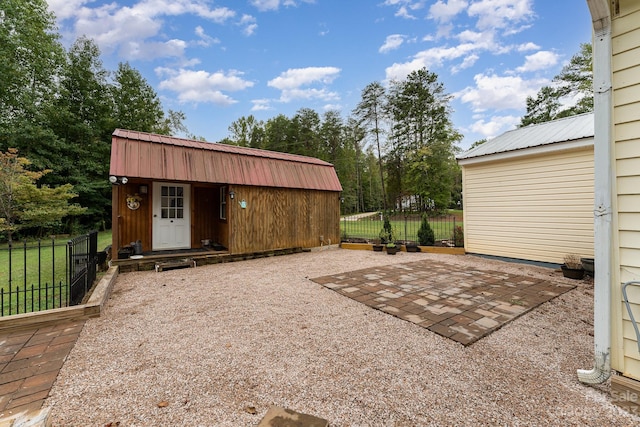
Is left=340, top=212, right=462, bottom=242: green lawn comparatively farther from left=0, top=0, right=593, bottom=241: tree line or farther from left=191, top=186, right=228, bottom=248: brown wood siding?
left=0, top=0, right=593, bottom=241: tree line

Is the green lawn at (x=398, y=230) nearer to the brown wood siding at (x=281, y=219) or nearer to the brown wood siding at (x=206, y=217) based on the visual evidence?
the brown wood siding at (x=281, y=219)

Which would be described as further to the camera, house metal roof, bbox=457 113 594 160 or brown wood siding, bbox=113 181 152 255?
brown wood siding, bbox=113 181 152 255

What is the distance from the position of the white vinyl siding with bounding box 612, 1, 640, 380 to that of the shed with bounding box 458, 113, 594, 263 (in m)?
4.72

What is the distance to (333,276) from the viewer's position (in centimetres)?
543

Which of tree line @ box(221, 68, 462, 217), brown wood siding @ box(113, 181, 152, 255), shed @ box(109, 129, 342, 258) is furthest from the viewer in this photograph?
tree line @ box(221, 68, 462, 217)

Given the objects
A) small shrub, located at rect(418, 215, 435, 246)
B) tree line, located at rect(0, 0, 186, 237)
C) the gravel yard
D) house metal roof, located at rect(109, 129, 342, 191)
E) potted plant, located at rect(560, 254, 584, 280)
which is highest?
tree line, located at rect(0, 0, 186, 237)

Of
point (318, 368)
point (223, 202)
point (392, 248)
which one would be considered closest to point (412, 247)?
point (392, 248)

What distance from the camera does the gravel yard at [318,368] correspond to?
1724 millimetres

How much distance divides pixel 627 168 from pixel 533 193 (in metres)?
5.21

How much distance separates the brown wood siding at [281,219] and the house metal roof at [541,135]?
15.3ft

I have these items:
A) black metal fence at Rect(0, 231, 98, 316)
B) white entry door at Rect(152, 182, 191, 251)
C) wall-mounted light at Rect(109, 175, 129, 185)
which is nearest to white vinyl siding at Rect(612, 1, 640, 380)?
black metal fence at Rect(0, 231, 98, 316)

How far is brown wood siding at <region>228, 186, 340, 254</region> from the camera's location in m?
7.34

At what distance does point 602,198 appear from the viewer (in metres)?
2.01

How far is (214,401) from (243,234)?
5789mm
